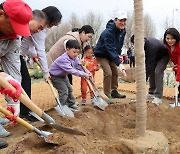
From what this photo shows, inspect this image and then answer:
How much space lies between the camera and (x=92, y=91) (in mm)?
5727

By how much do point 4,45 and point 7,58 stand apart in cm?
29

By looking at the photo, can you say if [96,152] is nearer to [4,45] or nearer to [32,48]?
[4,45]

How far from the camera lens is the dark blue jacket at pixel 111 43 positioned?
5.79m

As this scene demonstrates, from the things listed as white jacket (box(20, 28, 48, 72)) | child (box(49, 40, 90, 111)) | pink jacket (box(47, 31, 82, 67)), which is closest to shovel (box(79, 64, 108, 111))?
child (box(49, 40, 90, 111))

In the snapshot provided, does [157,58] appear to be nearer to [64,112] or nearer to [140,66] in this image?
[64,112]

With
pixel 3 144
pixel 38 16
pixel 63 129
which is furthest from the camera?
pixel 38 16

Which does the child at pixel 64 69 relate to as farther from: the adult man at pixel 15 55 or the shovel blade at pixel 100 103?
the adult man at pixel 15 55

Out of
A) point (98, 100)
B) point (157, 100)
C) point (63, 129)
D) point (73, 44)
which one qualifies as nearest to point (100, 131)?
point (63, 129)

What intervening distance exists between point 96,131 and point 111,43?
81.6 inches

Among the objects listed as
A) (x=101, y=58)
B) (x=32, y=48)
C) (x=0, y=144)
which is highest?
(x=32, y=48)

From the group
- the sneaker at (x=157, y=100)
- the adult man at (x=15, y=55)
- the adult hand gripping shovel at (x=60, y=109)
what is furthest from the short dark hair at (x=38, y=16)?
the sneaker at (x=157, y=100)

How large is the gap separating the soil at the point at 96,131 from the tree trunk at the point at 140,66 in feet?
1.01

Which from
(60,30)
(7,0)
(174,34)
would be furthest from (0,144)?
(60,30)

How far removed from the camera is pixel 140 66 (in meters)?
3.39
